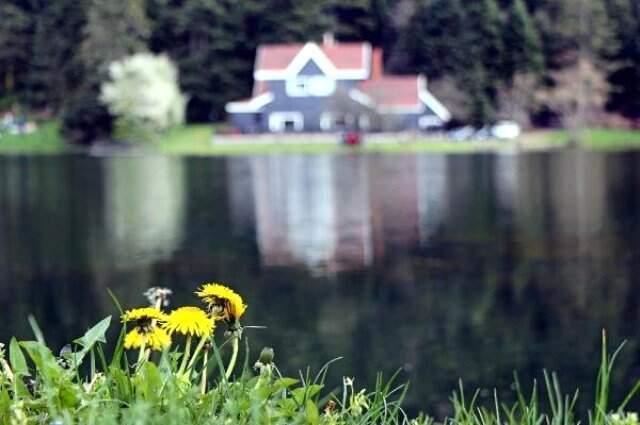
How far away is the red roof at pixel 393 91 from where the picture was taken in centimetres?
4406

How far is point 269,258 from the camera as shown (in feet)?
41.4

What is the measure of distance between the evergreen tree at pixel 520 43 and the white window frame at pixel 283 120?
30.2 feet

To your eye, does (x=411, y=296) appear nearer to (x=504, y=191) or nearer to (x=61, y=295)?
(x=61, y=295)

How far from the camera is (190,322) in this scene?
1508mm

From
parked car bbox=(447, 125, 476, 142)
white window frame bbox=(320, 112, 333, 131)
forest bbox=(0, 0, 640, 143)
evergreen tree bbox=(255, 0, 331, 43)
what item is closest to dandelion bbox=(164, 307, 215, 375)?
parked car bbox=(447, 125, 476, 142)

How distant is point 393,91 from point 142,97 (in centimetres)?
1050

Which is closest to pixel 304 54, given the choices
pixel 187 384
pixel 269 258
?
pixel 269 258

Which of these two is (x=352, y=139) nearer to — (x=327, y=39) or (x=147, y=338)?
(x=327, y=39)

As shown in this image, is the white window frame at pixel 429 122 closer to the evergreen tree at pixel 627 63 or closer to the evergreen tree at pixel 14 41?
the evergreen tree at pixel 627 63

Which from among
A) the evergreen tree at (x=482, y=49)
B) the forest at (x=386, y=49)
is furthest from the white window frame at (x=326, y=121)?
the evergreen tree at (x=482, y=49)

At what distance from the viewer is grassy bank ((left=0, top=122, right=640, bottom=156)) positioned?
39469mm

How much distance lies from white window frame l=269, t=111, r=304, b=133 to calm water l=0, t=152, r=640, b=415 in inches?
832

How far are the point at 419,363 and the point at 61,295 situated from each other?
436 centimetres

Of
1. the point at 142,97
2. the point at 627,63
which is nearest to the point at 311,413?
the point at 142,97
